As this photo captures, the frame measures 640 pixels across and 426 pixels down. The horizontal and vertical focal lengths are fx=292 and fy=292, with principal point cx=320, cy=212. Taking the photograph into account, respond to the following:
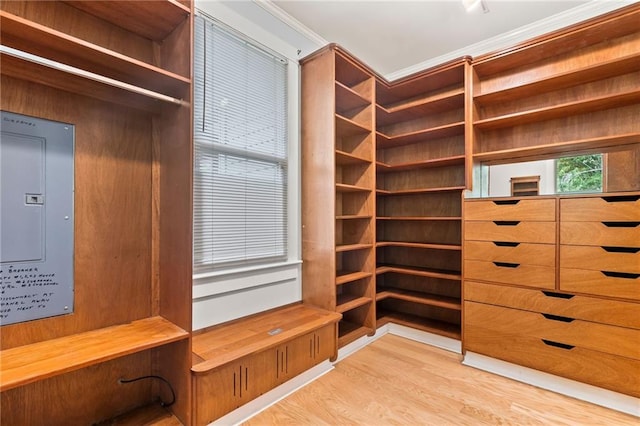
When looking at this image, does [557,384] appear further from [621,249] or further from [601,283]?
[621,249]

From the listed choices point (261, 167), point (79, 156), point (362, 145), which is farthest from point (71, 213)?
point (362, 145)

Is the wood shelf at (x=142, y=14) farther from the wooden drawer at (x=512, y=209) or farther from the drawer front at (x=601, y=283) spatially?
the drawer front at (x=601, y=283)

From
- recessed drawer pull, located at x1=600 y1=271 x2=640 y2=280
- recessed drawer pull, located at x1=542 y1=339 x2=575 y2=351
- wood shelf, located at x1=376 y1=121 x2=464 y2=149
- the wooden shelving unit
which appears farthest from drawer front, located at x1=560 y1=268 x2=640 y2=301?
the wooden shelving unit

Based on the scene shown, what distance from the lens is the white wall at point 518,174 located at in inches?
87.4

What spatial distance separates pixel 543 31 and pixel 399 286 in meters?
2.54

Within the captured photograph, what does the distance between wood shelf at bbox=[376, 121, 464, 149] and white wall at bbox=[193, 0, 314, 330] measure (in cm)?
89

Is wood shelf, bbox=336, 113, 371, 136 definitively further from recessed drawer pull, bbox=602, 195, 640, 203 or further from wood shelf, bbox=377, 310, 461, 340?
wood shelf, bbox=377, 310, 461, 340

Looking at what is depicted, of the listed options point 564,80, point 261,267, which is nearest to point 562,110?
point 564,80

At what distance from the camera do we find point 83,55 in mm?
1303

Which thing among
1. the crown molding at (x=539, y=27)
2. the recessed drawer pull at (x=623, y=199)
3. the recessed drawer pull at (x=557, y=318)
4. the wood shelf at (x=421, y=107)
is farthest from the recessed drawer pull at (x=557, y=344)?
the crown molding at (x=539, y=27)

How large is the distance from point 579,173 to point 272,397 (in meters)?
2.60

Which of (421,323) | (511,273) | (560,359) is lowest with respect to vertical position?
(421,323)

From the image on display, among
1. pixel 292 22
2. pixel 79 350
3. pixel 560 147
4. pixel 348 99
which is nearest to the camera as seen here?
pixel 79 350

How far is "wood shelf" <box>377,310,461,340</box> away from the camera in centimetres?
251
